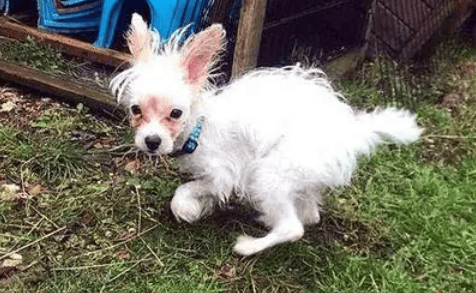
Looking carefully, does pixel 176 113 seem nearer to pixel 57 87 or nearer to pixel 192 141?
pixel 192 141

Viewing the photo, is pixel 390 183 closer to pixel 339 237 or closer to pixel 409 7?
pixel 339 237

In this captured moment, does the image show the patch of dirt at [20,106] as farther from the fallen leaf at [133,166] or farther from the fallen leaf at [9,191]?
the fallen leaf at [133,166]

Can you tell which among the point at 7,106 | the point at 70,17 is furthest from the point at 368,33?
the point at 7,106

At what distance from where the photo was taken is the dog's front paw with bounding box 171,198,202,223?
2.96 metres

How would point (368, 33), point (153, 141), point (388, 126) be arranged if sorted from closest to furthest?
1. point (153, 141)
2. point (388, 126)
3. point (368, 33)

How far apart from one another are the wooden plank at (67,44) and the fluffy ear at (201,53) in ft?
4.66

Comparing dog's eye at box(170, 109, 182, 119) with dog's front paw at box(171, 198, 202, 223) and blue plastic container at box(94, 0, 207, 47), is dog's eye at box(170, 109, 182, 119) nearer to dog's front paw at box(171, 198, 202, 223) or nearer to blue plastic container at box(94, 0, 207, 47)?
dog's front paw at box(171, 198, 202, 223)

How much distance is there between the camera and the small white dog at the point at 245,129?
261 centimetres

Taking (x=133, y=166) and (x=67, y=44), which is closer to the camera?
(x=133, y=166)

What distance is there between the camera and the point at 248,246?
2.82 m

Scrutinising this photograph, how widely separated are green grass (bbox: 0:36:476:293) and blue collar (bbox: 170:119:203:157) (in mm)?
461

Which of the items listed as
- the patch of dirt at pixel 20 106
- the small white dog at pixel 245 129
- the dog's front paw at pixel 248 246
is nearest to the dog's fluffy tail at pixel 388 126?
the small white dog at pixel 245 129

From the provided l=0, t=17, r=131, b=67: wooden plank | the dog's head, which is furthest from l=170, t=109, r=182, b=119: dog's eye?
l=0, t=17, r=131, b=67: wooden plank

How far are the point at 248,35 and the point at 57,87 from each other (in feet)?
4.30
